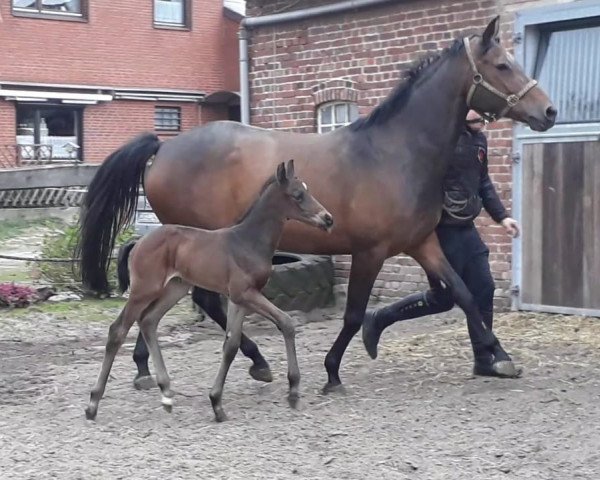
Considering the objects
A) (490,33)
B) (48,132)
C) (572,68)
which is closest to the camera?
(490,33)

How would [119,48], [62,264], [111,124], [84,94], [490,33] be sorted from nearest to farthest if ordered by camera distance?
[490,33]
[62,264]
[84,94]
[111,124]
[119,48]

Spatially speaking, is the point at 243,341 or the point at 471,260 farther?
the point at 471,260

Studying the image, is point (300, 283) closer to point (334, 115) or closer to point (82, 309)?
point (334, 115)

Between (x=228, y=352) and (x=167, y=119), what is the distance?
78.9ft

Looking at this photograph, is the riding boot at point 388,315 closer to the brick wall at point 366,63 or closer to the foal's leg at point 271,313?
the foal's leg at point 271,313

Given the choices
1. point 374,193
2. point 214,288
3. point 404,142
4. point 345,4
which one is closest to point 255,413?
point 214,288

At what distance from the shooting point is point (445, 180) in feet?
23.2

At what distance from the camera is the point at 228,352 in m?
6.04

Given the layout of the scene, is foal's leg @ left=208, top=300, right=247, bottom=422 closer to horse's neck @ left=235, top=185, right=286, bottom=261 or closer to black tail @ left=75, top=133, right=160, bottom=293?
horse's neck @ left=235, top=185, right=286, bottom=261

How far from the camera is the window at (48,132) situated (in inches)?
1049

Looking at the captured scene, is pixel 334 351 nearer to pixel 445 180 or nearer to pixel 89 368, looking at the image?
pixel 445 180

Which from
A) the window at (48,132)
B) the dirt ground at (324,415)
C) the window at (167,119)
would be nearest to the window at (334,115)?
the dirt ground at (324,415)

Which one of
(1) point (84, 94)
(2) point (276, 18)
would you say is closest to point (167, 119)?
(1) point (84, 94)

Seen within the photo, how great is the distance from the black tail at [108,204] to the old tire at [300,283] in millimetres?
2872
